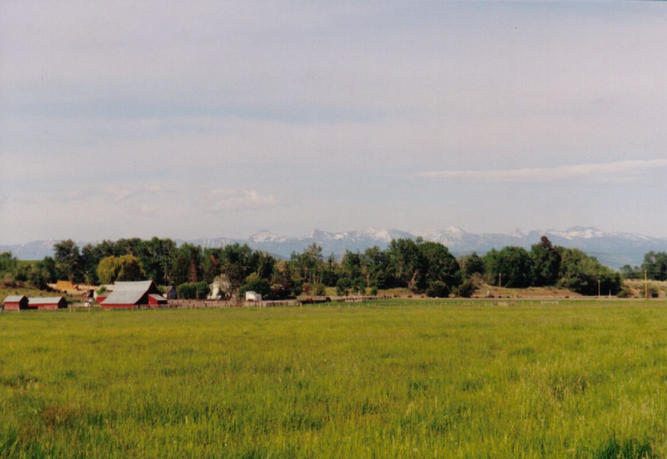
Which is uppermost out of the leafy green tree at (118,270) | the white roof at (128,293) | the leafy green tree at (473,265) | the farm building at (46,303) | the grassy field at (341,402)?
the leafy green tree at (473,265)

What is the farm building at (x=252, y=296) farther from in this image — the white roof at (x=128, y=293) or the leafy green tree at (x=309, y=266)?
the leafy green tree at (x=309, y=266)

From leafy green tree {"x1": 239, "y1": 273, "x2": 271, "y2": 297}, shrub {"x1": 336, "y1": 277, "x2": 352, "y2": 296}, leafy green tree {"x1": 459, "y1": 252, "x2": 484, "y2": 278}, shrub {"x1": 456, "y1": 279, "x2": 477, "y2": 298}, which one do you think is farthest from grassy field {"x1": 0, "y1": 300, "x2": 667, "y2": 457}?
leafy green tree {"x1": 459, "y1": 252, "x2": 484, "y2": 278}

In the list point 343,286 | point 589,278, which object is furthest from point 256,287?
point 589,278

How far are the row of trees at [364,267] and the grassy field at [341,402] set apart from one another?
12606cm

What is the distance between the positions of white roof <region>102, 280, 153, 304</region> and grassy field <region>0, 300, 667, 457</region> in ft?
263

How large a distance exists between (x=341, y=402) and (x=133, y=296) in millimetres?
93291

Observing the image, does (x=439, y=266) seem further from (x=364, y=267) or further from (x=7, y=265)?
(x=7, y=265)

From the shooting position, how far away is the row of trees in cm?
15338

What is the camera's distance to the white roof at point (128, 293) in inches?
3740

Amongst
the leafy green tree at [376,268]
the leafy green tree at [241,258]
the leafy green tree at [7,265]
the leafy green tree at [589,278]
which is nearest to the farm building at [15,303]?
the leafy green tree at [7,265]

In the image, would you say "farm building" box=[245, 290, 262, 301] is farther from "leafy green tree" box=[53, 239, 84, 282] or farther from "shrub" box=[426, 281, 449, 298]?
"leafy green tree" box=[53, 239, 84, 282]

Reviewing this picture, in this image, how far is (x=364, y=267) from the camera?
538 feet

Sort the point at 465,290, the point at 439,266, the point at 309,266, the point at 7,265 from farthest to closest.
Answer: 1. the point at 309,266
2. the point at 439,266
3. the point at 7,265
4. the point at 465,290

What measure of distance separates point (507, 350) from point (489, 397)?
7931 mm
